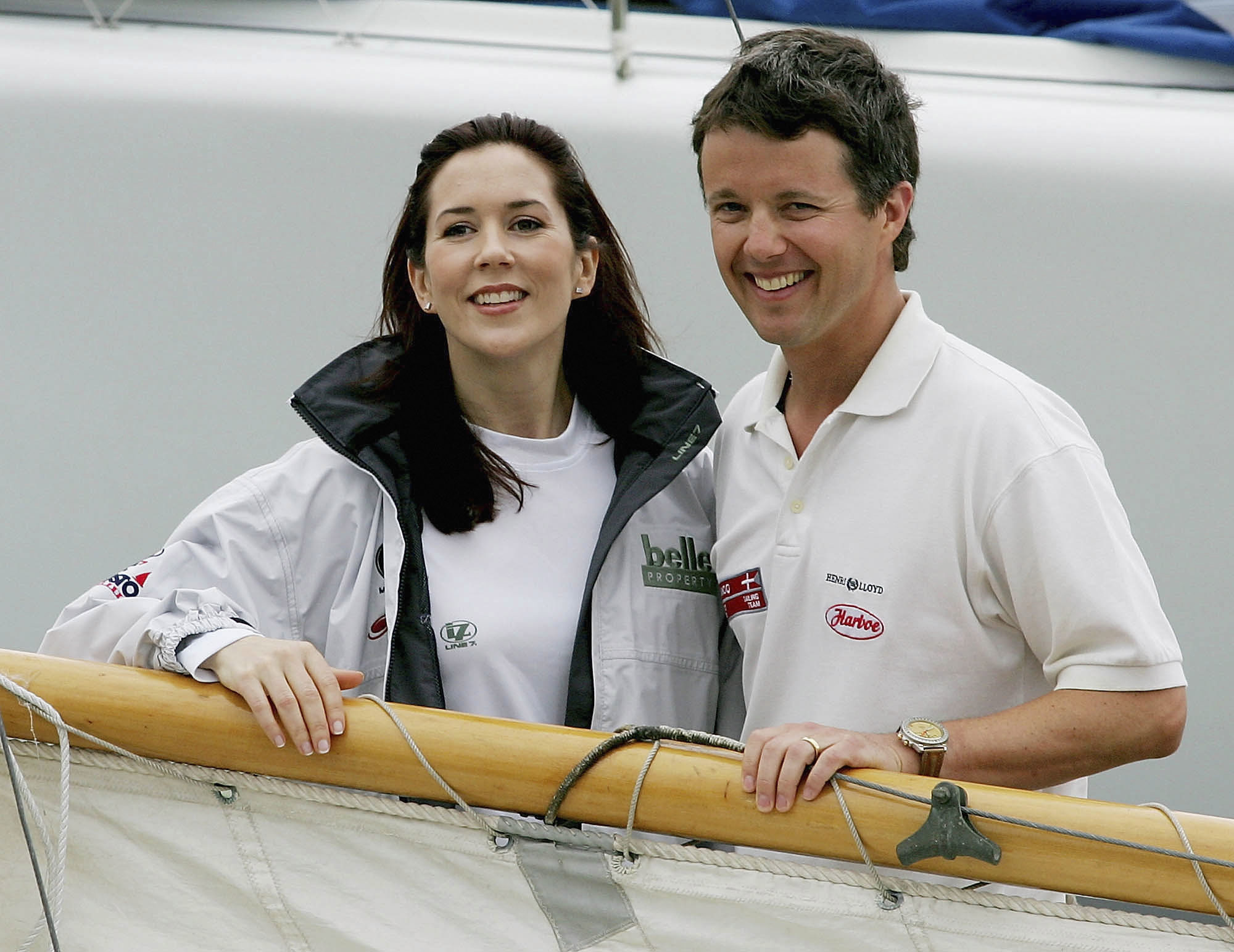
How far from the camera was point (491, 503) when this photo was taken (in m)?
1.51

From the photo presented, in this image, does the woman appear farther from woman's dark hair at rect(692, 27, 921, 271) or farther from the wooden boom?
woman's dark hair at rect(692, 27, 921, 271)

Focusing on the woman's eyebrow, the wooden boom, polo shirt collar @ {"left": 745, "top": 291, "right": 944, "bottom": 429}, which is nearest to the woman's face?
the woman's eyebrow

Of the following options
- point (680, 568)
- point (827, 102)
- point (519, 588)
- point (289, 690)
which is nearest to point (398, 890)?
point (289, 690)

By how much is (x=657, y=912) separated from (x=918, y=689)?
1.22 feet

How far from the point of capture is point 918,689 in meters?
1.32

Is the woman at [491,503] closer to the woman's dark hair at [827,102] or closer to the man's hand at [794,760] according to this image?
the woman's dark hair at [827,102]

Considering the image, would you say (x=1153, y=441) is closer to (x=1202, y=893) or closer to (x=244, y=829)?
(x=1202, y=893)

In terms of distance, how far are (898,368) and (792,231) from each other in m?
0.18

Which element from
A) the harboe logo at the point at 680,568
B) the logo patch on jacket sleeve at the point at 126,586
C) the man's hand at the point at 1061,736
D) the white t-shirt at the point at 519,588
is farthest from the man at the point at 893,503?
the logo patch on jacket sleeve at the point at 126,586

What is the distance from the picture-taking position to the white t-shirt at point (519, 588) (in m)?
1.45

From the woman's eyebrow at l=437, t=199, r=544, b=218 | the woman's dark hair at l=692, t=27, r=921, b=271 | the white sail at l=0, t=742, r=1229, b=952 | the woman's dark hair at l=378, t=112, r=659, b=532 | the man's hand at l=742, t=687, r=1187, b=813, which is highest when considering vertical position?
the woman's dark hair at l=692, t=27, r=921, b=271

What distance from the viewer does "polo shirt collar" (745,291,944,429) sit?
133 cm

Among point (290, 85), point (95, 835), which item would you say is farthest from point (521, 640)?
point (290, 85)

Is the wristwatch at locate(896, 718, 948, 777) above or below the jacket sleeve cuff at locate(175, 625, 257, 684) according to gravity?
below
